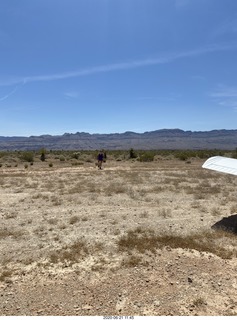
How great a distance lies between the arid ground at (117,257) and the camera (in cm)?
662

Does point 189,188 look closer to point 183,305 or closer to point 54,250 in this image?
point 54,250

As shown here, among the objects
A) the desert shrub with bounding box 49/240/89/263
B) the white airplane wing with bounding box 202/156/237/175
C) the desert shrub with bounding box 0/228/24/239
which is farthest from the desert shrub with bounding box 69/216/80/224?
the white airplane wing with bounding box 202/156/237/175

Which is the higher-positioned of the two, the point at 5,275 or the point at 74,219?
the point at 74,219

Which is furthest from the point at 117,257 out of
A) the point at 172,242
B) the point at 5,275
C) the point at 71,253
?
the point at 5,275

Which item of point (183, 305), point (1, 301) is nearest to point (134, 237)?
point (183, 305)

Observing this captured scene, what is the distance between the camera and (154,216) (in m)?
13.5

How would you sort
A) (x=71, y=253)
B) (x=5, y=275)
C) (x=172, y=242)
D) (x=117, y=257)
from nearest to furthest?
(x=5, y=275), (x=117, y=257), (x=71, y=253), (x=172, y=242)

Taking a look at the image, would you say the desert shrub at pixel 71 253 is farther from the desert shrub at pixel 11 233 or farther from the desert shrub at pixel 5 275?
the desert shrub at pixel 11 233

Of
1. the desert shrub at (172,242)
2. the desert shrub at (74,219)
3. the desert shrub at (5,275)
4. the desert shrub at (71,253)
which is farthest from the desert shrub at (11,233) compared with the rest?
the desert shrub at (172,242)

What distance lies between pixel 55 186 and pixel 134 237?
12.6m

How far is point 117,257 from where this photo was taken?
8969 mm

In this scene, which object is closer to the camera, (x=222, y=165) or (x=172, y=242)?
(x=172, y=242)

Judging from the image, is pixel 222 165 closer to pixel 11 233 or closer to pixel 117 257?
pixel 117 257

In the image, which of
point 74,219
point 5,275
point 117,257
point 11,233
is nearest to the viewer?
point 5,275
